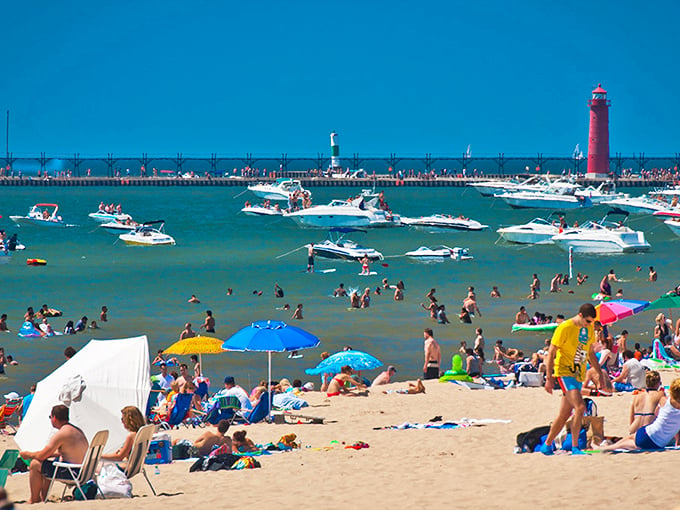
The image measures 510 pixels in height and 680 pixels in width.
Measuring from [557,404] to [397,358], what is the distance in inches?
382

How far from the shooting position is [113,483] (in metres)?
10.5

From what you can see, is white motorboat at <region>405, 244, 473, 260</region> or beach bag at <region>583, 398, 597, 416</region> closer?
beach bag at <region>583, 398, 597, 416</region>

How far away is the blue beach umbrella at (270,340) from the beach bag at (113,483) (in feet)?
20.5

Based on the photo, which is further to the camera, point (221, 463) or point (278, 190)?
point (278, 190)

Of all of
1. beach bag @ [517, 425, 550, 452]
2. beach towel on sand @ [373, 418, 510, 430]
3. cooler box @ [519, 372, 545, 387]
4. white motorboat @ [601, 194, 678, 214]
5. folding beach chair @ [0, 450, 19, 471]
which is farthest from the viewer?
white motorboat @ [601, 194, 678, 214]

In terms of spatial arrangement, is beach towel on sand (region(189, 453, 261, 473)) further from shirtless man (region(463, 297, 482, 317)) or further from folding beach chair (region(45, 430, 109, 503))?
shirtless man (region(463, 297, 482, 317))

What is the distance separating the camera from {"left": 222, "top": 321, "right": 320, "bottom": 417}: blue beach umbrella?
1684cm

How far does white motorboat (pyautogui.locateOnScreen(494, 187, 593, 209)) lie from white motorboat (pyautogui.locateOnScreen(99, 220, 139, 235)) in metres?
36.0

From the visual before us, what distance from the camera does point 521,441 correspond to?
12328 mm

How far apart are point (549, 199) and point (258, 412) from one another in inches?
2818

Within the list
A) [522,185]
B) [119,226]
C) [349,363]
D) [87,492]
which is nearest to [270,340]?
[349,363]

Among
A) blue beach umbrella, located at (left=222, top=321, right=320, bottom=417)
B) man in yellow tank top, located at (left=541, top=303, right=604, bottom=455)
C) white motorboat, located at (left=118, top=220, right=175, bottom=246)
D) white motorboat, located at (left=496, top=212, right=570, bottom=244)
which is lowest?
blue beach umbrella, located at (left=222, top=321, right=320, bottom=417)

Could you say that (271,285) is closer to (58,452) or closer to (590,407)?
(590,407)

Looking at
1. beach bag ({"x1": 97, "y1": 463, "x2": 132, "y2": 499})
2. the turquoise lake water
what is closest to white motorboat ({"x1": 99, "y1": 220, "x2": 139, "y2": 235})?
the turquoise lake water
